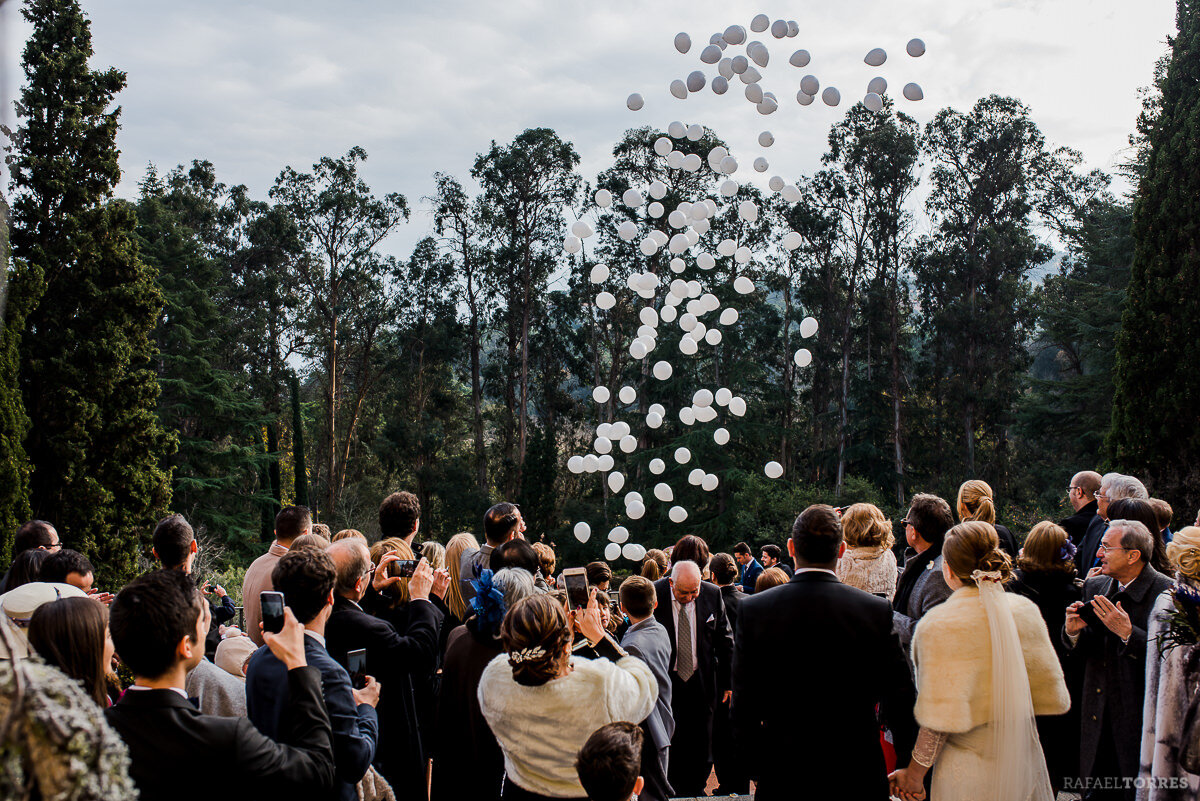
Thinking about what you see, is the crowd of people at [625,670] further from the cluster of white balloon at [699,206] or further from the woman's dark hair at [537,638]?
the cluster of white balloon at [699,206]

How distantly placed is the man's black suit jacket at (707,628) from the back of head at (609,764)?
2.27m

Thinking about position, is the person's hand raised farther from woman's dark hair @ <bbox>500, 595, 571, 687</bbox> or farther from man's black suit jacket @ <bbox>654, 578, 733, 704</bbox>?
man's black suit jacket @ <bbox>654, 578, 733, 704</bbox>

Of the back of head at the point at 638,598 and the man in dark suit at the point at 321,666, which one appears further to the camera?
the back of head at the point at 638,598

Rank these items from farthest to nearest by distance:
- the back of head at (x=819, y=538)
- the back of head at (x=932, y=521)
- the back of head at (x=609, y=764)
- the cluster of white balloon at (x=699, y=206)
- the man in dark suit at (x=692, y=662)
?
1. the cluster of white balloon at (x=699, y=206)
2. the man in dark suit at (x=692, y=662)
3. the back of head at (x=932, y=521)
4. the back of head at (x=819, y=538)
5. the back of head at (x=609, y=764)

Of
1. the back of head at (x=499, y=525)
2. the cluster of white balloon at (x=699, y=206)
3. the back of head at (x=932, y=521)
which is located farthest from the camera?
the cluster of white balloon at (x=699, y=206)

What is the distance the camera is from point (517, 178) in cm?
2731

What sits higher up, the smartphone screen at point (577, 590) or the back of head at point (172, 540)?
the back of head at point (172, 540)

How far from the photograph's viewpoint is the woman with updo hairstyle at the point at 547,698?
2.20 metres

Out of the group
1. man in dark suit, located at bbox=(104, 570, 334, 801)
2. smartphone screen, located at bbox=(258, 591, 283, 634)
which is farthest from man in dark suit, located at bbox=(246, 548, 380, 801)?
man in dark suit, located at bbox=(104, 570, 334, 801)

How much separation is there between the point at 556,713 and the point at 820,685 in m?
0.77

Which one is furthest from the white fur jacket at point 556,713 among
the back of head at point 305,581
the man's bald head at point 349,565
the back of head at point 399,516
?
the back of head at point 399,516

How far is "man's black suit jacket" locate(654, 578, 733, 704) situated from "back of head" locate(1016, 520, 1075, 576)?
1.59 m

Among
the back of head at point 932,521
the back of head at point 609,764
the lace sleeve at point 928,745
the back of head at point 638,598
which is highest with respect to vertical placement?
the back of head at point 932,521

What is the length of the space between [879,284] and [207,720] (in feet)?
85.4
